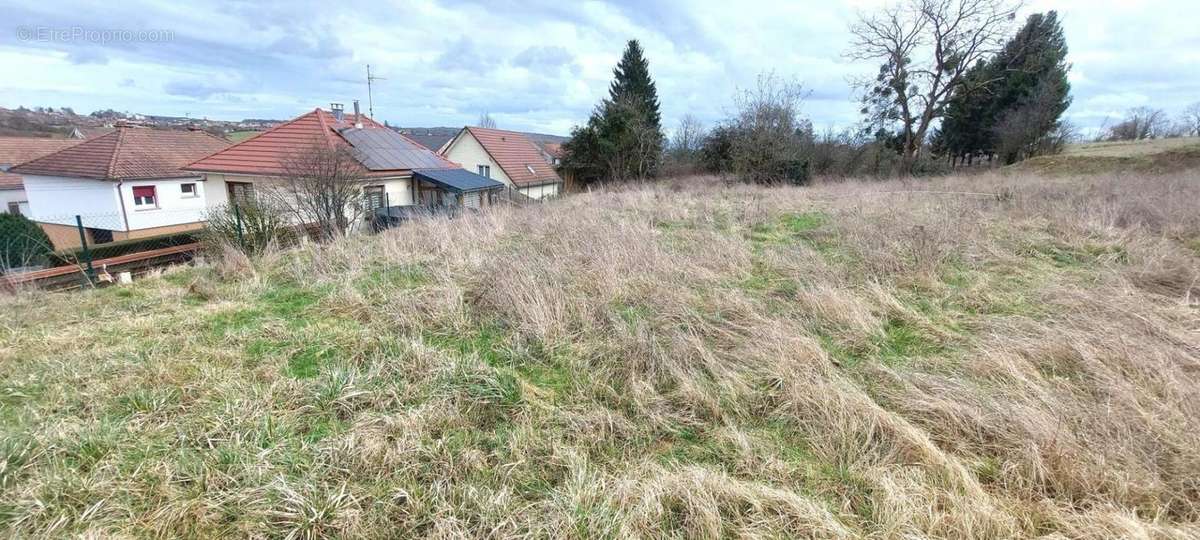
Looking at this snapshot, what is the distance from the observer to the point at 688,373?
3.10 metres

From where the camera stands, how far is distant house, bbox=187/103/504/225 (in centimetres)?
1697

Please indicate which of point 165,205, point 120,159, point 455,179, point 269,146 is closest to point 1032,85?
point 455,179

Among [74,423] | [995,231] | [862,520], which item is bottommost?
[862,520]

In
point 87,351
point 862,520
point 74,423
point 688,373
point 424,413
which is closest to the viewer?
point 862,520

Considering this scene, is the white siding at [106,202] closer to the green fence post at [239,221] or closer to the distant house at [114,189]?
the distant house at [114,189]

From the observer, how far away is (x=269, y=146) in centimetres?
1770

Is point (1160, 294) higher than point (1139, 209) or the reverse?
the reverse

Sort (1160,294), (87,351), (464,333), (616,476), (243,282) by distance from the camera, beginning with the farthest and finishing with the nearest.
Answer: (243,282) < (1160,294) < (464,333) < (87,351) < (616,476)

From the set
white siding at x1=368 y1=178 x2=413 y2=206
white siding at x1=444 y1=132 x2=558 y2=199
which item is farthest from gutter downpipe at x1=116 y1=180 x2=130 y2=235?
white siding at x1=444 y1=132 x2=558 y2=199

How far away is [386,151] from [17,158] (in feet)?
81.8

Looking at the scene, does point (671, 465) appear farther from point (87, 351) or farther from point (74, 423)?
point (87, 351)

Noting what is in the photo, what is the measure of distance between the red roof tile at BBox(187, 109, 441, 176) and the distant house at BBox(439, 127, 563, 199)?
370 inches

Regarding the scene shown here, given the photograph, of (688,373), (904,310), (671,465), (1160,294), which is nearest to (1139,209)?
(1160,294)

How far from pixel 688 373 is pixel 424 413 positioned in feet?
5.45
